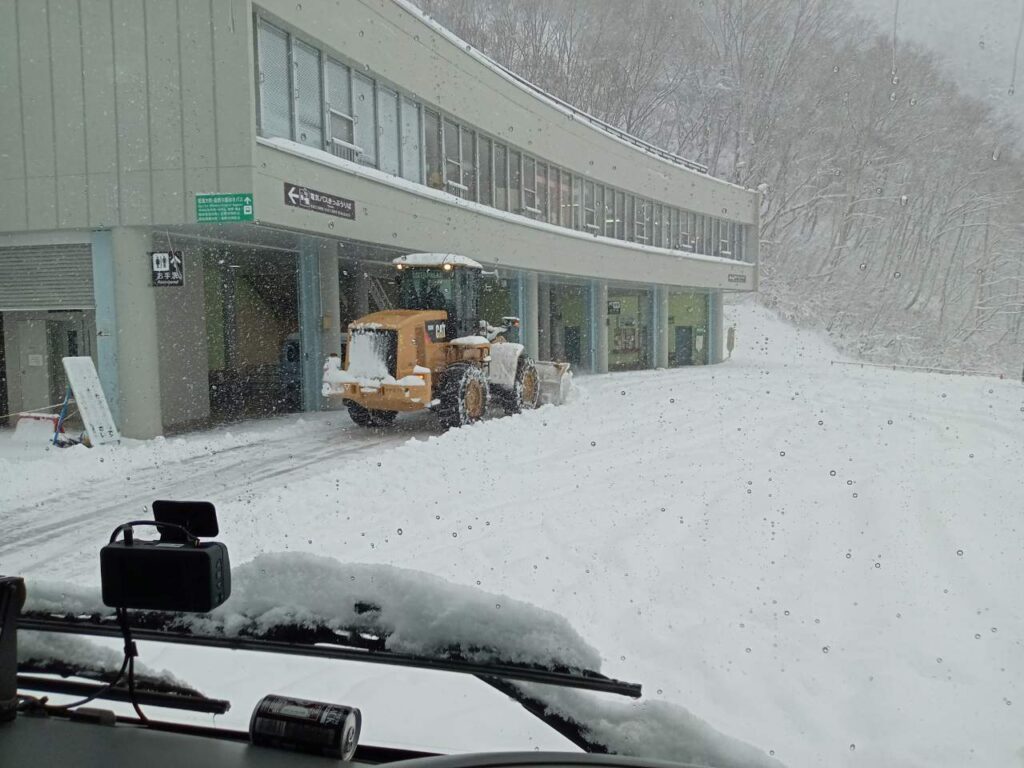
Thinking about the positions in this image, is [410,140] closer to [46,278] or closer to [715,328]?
[46,278]

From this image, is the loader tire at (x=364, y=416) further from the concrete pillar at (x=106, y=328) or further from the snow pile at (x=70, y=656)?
the snow pile at (x=70, y=656)

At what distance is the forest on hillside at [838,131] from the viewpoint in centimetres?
229

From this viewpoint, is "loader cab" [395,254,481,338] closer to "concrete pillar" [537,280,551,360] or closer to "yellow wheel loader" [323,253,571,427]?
"yellow wheel loader" [323,253,571,427]

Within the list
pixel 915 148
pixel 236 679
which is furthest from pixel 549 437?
pixel 236 679

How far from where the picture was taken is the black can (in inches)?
43.2

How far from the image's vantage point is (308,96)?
359 inches

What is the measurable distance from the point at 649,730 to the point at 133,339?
24.9ft

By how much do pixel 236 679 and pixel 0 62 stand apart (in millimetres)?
4147

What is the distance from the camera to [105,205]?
21.4ft

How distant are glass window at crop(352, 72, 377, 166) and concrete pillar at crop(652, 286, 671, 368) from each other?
45.0ft

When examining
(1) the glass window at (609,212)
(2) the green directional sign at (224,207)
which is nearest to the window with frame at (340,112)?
(2) the green directional sign at (224,207)

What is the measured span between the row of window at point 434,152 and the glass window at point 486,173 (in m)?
0.02

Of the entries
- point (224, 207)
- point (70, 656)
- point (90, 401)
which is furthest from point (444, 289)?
point (70, 656)

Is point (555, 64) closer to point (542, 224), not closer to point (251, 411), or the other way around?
point (251, 411)
